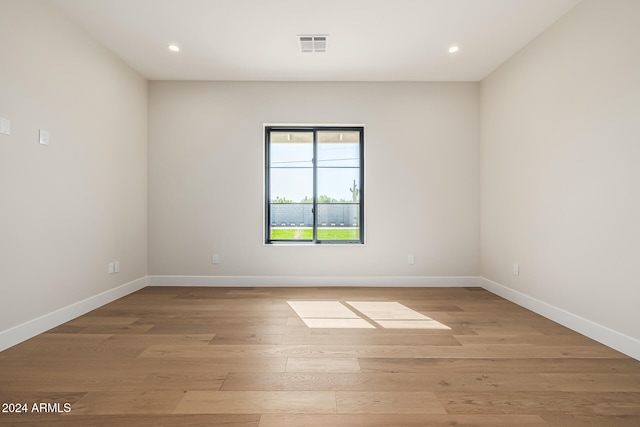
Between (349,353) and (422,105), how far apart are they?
3.56 meters

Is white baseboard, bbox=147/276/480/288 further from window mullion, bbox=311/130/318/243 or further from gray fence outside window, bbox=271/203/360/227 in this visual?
gray fence outside window, bbox=271/203/360/227

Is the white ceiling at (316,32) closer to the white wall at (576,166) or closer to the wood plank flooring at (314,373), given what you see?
the white wall at (576,166)

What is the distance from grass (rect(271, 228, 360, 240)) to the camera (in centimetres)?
463

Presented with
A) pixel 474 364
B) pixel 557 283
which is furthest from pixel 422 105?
pixel 474 364

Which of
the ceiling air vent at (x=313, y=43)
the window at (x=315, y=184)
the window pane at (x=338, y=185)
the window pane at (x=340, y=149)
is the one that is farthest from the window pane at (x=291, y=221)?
the ceiling air vent at (x=313, y=43)

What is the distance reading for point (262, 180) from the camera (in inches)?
177

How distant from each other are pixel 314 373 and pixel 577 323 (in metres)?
2.43

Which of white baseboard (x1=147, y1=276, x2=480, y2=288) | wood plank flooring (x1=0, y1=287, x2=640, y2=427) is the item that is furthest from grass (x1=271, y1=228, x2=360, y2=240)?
wood plank flooring (x1=0, y1=287, x2=640, y2=427)

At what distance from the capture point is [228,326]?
2.94 metres

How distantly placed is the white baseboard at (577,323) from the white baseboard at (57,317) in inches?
181

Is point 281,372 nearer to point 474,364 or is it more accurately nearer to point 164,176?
point 474,364

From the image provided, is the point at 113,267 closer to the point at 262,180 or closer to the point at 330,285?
the point at 262,180

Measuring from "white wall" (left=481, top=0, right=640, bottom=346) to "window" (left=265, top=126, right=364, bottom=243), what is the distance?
1916mm

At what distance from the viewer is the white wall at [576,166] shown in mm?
2398
